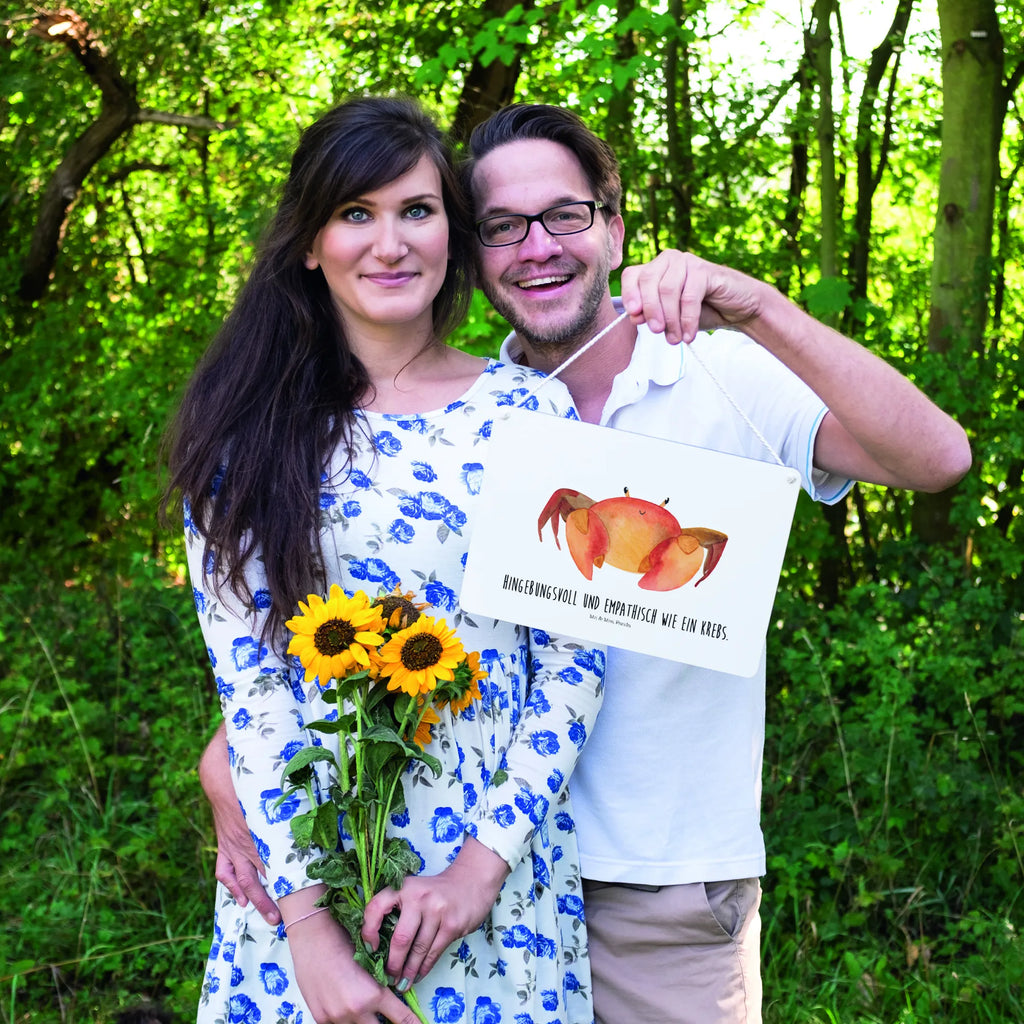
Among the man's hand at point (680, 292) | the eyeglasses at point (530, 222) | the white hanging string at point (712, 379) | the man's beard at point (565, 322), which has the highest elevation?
the eyeglasses at point (530, 222)

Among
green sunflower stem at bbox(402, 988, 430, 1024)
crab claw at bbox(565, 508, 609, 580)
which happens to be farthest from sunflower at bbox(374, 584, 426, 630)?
green sunflower stem at bbox(402, 988, 430, 1024)

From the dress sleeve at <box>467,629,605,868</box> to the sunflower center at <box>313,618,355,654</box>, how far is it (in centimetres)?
36

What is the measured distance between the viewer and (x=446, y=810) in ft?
5.95

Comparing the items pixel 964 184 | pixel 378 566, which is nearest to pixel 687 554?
pixel 378 566

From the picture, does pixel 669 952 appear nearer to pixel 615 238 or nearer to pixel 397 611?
pixel 397 611

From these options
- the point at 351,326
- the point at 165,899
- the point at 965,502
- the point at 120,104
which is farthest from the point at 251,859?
the point at 120,104

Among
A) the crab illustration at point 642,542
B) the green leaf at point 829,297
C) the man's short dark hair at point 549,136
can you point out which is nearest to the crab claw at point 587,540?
the crab illustration at point 642,542

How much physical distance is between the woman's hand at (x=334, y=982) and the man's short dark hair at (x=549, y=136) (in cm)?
141

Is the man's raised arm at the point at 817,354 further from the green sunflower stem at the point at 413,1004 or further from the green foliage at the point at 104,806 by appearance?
the green foliage at the point at 104,806

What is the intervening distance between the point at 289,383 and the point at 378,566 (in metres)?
0.39

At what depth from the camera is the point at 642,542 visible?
1.62 metres

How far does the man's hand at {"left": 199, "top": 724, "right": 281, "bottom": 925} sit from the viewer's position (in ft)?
6.09

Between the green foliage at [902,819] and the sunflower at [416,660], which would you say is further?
the green foliage at [902,819]

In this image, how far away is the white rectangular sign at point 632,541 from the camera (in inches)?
63.5
